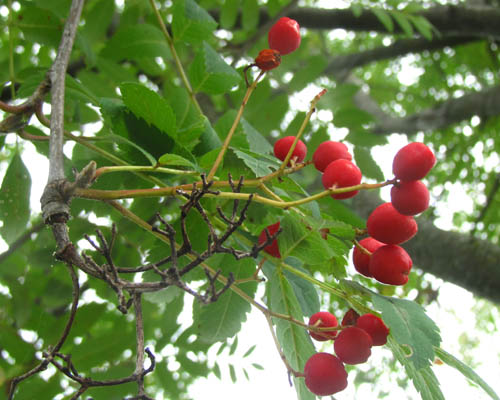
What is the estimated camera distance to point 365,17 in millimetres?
2971

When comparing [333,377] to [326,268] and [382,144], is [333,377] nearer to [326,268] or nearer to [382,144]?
[326,268]

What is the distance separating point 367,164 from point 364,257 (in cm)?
83

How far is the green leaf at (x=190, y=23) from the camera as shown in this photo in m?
1.30

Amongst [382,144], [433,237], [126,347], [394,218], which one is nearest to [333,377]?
[394,218]

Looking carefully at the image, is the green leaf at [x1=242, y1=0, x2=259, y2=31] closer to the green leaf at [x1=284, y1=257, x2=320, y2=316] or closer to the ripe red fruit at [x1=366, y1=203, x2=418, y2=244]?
the green leaf at [x1=284, y1=257, x2=320, y2=316]

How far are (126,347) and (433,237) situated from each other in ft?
4.99

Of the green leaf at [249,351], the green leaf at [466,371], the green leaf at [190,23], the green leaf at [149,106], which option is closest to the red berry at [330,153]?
the green leaf at [149,106]

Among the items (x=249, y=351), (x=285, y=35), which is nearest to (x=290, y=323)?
(x=285, y=35)

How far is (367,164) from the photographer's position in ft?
5.56

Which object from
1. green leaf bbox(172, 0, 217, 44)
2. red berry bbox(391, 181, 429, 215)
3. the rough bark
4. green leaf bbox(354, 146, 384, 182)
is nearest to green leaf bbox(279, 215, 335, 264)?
red berry bbox(391, 181, 429, 215)

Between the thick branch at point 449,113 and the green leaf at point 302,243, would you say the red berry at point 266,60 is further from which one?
the thick branch at point 449,113

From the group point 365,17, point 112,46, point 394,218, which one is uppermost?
point 365,17

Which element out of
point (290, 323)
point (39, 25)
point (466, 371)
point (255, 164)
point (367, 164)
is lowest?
point (466, 371)

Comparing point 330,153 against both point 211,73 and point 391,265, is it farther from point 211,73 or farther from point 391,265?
point 211,73
